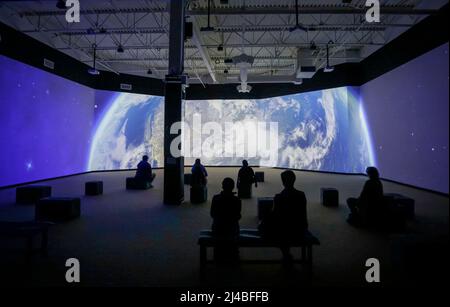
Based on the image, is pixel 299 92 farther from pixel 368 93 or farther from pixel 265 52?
pixel 368 93

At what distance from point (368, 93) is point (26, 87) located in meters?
14.7

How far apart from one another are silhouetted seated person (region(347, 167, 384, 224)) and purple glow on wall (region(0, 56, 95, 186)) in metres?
11.6

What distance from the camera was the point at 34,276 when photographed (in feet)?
8.87

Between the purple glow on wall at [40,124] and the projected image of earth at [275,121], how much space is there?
1420 mm

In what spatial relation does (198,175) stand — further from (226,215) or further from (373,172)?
(373,172)

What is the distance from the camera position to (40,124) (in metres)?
10.4

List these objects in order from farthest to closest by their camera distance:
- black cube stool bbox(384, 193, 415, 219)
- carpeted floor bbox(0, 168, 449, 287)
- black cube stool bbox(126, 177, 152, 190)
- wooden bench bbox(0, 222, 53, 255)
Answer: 1. black cube stool bbox(126, 177, 152, 190)
2. black cube stool bbox(384, 193, 415, 219)
3. wooden bench bbox(0, 222, 53, 255)
4. carpeted floor bbox(0, 168, 449, 287)

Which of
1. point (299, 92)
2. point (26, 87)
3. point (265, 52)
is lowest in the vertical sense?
point (26, 87)

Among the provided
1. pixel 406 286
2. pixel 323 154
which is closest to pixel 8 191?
pixel 406 286

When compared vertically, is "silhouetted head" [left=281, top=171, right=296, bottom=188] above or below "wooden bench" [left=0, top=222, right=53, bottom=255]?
above

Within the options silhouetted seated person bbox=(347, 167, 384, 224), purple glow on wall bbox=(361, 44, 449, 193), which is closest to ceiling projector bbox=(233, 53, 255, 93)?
purple glow on wall bbox=(361, 44, 449, 193)

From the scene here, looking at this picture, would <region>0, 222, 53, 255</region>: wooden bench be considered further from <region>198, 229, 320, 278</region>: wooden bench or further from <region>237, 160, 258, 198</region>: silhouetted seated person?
<region>237, 160, 258, 198</region>: silhouetted seated person

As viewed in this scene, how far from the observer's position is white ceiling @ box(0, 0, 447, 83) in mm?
8602
